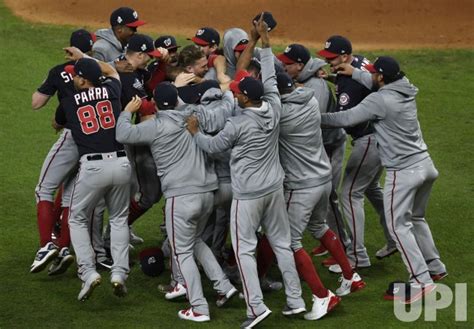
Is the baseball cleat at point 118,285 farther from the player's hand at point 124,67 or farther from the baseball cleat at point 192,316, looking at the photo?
the player's hand at point 124,67

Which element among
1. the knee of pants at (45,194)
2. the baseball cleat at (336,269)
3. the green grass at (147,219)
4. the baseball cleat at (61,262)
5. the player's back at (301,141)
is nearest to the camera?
the green grass at (147,219)

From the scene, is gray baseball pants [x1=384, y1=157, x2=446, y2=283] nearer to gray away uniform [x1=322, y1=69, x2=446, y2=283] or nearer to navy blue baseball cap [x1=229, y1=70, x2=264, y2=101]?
gray away uniform [x1=322, y1=69, x2=446, y2=283]

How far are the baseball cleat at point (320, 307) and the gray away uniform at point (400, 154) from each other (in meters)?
0.77

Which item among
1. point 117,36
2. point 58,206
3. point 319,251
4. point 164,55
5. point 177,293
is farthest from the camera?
point 117,36

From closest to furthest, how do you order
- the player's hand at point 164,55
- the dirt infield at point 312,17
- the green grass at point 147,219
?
the green grass at point 147,219 < the player's hand at point 164,55 < the dirt infield at point 312,17

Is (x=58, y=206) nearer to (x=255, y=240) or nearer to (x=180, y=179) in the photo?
(x=180, y=179)

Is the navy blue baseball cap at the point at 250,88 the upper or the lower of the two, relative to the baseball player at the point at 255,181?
upper

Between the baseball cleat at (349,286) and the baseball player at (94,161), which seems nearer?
the baseball player at (94,161)

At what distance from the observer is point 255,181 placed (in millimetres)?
8609

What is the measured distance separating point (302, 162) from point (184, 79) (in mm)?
1220

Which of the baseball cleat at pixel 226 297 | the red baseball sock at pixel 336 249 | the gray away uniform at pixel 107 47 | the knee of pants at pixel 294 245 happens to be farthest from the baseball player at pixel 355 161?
the gray away uniform at pixel 107 47

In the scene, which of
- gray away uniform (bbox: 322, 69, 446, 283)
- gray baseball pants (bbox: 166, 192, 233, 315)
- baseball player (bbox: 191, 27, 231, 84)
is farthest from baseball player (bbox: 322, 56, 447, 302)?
gray baseball pants (bbox: 166, 192, 233, 315)

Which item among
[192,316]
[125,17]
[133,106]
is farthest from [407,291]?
[125,17]

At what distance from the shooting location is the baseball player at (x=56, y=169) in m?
9.57
